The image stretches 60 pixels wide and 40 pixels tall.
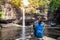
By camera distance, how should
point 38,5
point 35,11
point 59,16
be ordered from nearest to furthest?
point 59,16
point 35,11
point 38,5

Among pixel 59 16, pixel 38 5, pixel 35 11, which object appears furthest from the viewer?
pixel 38 5

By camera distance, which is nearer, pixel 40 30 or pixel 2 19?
pixel 40 30

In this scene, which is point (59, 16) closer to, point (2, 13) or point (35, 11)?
point (35, 11)

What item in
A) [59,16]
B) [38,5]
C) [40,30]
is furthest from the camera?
[38,5]

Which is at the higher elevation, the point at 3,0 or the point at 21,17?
the point at 3,0

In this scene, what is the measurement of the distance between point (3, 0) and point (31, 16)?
756 cm

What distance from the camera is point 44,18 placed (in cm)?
4631

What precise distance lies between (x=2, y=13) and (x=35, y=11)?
7151 mm

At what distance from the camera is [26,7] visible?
52062 millimetres

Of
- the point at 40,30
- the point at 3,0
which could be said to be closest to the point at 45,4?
the point at 3,0

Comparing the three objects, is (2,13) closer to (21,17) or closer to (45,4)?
(21,17)

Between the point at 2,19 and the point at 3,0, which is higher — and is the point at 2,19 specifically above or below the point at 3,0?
below

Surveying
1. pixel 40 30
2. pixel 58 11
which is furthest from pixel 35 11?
pixel 40 30

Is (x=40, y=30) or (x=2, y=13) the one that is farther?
(x=2, y=13)
